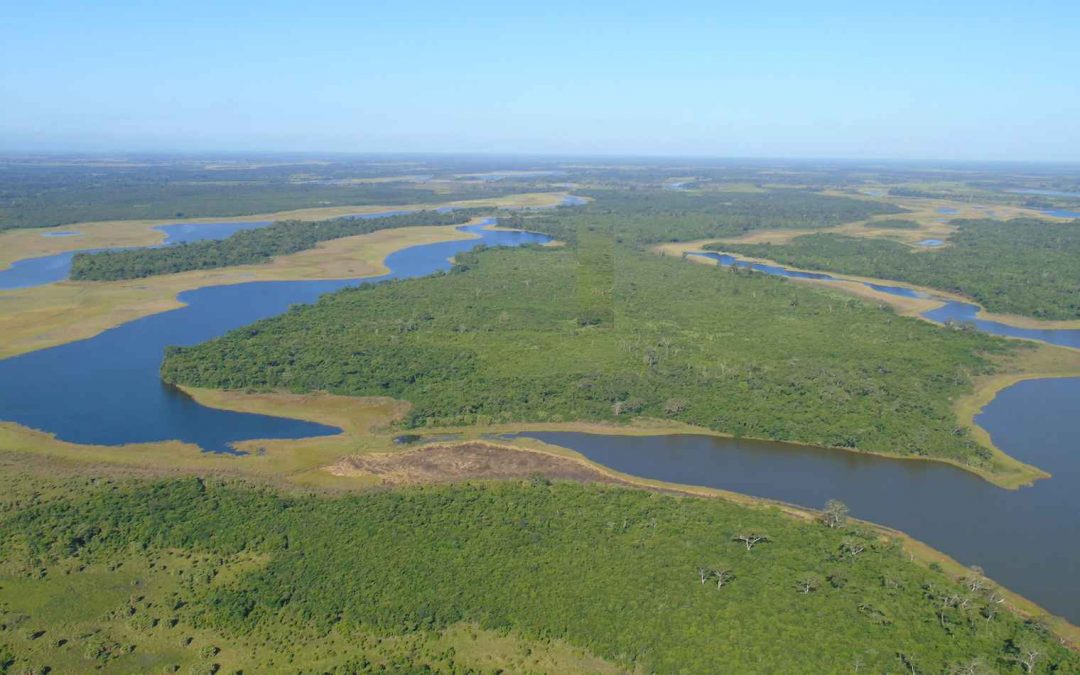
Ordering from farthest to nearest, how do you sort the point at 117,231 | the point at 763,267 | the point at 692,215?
the point at 692,215 < the point at 117,231 < the point at 763,267

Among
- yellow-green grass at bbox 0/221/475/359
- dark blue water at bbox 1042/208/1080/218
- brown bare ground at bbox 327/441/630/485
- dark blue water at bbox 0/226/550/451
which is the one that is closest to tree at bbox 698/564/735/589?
brown bare ground at bbox 327/441/630/485

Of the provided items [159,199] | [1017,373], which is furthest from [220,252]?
[1017,373]

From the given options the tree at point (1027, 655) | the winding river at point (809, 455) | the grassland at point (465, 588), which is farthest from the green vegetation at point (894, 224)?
the tree at point (1027, 655)

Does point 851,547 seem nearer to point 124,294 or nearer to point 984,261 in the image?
point 124,294

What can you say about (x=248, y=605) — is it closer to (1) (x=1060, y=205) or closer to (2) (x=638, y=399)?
(2) (x=638, y=399)

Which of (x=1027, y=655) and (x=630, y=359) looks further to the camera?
(x=630, y=359)

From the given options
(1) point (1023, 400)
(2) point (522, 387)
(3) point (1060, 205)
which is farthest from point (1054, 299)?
(3) point (1060, 205)

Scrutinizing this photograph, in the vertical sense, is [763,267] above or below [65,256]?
below
